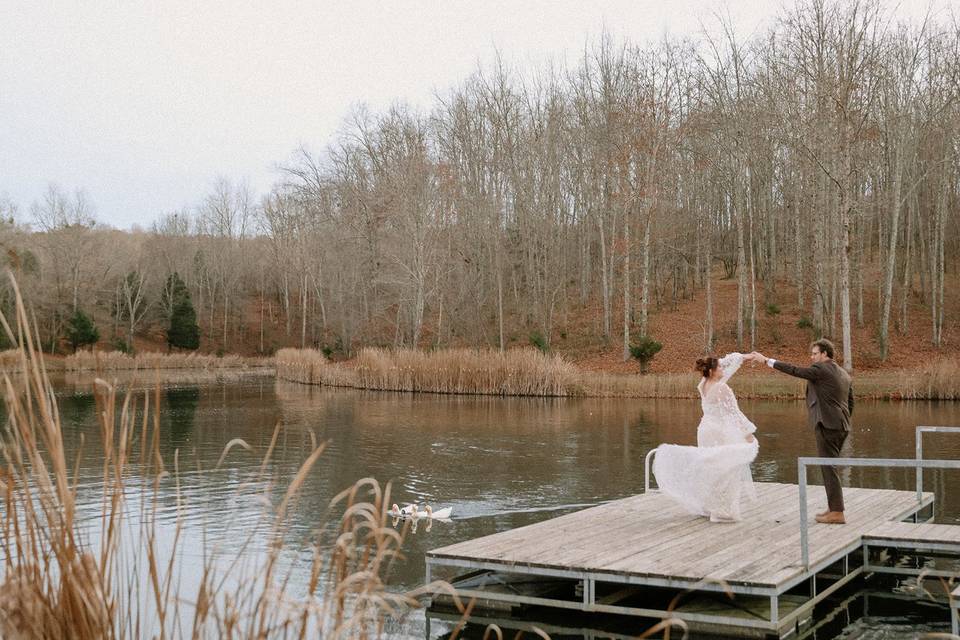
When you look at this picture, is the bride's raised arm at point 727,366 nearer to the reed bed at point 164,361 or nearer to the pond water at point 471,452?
the pond water at point 471,452

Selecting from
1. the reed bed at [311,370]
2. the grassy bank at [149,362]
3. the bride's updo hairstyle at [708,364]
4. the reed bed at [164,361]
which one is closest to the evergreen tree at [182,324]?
the grassy bank at [149,362]

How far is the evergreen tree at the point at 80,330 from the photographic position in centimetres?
5716

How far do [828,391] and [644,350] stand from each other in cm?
2480

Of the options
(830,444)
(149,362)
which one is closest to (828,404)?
(830,444)

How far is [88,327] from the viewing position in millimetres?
57281

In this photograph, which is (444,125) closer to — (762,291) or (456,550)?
→ (762,291)

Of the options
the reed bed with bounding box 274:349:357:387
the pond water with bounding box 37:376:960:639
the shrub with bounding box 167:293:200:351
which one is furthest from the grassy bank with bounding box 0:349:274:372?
the pond water with bounding box 37:376:960:639

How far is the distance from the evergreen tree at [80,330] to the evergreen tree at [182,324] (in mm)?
6028

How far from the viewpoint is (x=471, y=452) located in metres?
20.0

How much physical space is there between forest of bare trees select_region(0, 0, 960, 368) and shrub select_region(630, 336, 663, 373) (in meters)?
3.20

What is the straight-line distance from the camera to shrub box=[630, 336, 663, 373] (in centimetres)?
3459

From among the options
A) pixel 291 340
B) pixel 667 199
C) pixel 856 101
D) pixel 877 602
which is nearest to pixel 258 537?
pixel 877 602

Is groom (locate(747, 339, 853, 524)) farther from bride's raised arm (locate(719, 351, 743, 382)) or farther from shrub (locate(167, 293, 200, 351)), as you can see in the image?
shrub (locate(167, 293, 200, 351))

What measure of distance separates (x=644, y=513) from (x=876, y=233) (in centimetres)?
4658
